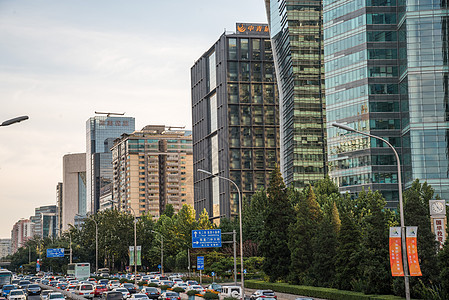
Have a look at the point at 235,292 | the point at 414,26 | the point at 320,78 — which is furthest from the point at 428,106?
the point at 235,292

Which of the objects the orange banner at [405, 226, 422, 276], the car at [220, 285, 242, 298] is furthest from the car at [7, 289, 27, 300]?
the orange banner at [405, 226, 422, 276]

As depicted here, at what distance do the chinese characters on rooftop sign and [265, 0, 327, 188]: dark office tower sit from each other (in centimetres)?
3999

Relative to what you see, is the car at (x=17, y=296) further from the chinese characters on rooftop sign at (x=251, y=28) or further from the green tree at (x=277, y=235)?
the chinese characters on rooftop sign at (x=251, y=28)

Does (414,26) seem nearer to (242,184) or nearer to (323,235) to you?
(323,235)

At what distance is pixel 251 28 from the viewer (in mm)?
187625

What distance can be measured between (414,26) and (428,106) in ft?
43.7

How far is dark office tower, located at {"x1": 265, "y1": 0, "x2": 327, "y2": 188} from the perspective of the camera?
14200cm

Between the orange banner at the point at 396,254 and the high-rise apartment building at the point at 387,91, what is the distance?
3009 inches

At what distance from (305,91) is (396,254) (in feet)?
368

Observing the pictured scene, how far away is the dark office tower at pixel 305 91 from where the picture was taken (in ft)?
466

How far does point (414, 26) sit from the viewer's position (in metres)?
110

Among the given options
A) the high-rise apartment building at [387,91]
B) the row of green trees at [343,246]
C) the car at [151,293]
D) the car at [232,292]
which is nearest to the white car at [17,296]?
the car at [151,293]

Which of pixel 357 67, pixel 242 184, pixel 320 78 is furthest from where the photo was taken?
pixel 242 184

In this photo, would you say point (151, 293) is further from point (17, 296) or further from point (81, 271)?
point (81, 271)
